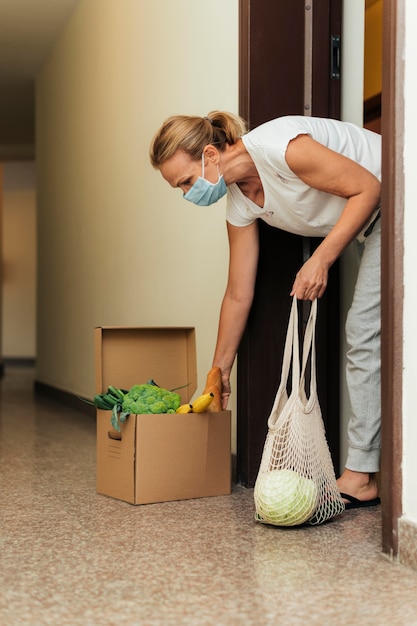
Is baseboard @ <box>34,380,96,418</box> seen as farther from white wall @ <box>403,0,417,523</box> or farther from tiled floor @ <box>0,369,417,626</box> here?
white wall @ <box>403,0,417,523</box>

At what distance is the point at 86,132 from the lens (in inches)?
183

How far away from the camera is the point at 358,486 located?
2.16 metres

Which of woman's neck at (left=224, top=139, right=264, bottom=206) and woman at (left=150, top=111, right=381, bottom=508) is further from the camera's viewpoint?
woman's neck at (left=224, top=139, right=264, bottom=206)

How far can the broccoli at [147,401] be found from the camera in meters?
2.18

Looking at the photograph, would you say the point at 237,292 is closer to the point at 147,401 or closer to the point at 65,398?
the point at 147,401

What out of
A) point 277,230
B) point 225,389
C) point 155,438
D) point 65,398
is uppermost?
point 277,230

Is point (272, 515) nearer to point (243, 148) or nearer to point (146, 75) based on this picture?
point (243, 148)

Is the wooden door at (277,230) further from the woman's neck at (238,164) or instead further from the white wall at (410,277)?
the white wall at (410,277)

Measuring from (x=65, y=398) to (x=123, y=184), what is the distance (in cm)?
177

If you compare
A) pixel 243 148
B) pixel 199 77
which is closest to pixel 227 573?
→ pixel 243 148

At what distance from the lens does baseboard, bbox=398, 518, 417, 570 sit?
1595 mm

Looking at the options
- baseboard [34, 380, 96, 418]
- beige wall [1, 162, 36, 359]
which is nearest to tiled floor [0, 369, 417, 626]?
baseboard [34, 380, 96, 418]

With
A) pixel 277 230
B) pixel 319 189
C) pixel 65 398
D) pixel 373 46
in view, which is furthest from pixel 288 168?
pixel 65 398

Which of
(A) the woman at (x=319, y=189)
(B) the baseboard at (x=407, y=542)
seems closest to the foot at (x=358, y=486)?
(A) the woman at (x=319, y=189)
